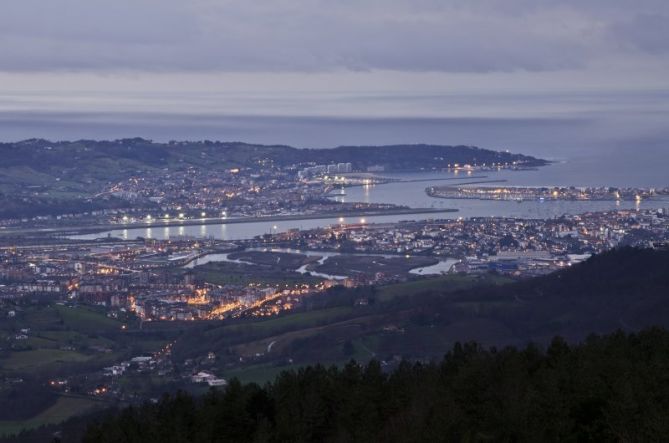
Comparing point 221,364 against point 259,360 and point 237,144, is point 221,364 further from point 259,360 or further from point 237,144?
point 237,144

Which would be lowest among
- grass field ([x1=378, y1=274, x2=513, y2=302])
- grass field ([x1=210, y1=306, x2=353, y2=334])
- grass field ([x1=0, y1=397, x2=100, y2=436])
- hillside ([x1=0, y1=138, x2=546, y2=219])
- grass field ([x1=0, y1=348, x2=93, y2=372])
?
grass field ([x1=0, y1=397, x2=100, y2=436])

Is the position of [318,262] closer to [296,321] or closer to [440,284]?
[440,284]

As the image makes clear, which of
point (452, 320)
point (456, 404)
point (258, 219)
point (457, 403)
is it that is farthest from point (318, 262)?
point (456, 404)

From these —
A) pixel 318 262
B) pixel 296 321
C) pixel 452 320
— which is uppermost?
pixel 452 320

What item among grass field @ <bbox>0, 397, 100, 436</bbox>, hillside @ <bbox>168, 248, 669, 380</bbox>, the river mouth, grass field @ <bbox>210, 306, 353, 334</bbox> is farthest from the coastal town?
grass field @ <bbox>0, 397, 100, 436</bbox>

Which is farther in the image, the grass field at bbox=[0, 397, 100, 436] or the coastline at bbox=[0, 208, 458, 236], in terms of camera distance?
the coastline at bbox=[0, 208, 458, 236]

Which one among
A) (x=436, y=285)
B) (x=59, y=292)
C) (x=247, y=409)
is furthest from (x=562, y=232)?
(x=247, y=409)

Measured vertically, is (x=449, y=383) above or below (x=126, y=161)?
below

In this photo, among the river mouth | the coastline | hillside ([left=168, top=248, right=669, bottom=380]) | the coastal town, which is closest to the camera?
hillside ([left=168, top=248, right=669, bottom=380])

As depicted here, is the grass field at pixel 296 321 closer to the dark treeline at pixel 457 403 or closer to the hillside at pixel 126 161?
the dark treeline at pixel 457 403

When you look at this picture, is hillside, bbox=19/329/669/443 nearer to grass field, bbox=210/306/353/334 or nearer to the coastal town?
grass field, bbox=210/306/353/334
